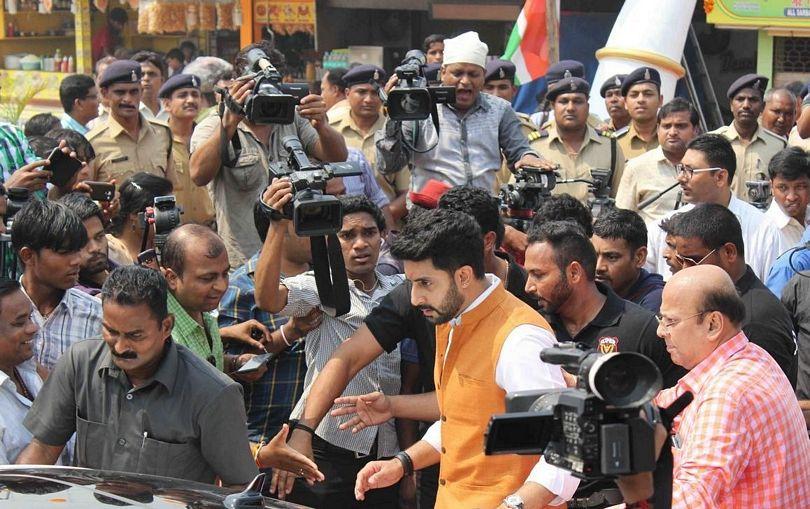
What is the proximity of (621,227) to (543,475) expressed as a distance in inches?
76.5

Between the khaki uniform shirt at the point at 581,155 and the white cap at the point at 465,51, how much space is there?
1551 millimetres

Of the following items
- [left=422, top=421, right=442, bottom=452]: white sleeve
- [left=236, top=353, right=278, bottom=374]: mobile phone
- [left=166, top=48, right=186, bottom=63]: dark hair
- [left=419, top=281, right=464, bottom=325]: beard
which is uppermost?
[left=166, top=48, right=186, bottom=63]: dark hair

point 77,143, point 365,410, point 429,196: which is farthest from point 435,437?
point 77,143

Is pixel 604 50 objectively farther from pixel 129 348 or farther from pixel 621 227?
pixel 129 348

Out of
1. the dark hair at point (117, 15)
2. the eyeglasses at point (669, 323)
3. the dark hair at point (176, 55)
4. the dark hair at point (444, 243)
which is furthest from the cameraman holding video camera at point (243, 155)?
the dark hair at point (117, 15)

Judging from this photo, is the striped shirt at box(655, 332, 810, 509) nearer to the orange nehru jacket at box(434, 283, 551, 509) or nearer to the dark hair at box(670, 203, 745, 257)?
the orange nehru jacket at box(434, 283, 551, 509)

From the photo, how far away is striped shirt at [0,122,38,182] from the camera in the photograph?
6.36 metres

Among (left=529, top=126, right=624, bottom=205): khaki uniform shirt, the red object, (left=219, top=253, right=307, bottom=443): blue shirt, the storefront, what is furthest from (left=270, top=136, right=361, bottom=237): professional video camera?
the storefront

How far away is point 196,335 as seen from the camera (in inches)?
179

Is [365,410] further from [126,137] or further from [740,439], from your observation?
[126,137]

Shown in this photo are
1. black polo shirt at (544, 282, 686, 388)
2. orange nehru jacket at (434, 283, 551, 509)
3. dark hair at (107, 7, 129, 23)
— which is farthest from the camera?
dark hair at (107, 7, 129, 23)

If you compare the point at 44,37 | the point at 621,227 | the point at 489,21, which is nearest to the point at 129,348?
the point at 621,227

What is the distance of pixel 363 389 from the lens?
4812 mm

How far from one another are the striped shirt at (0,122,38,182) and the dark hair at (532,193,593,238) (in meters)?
2.74
